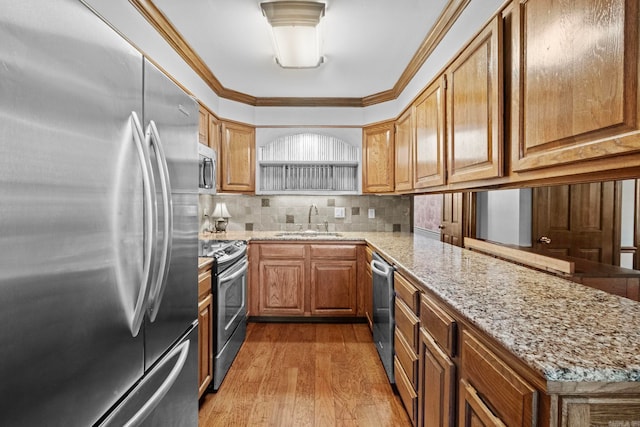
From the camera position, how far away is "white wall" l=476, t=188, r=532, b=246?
1.77 m

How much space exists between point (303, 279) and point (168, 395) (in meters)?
2.34

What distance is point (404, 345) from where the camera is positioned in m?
1.97

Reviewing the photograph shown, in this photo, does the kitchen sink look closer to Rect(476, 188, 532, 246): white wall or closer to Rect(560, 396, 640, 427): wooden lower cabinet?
Rect(476, 188, 532, 246): white wall

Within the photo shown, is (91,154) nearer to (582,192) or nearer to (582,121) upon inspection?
(582,121)

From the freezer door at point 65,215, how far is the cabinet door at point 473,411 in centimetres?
99

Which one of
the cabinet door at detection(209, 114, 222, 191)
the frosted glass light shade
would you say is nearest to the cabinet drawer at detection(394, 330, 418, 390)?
the cabinet door at detection(209, 114, 222, 191)

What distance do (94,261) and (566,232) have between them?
1.72m

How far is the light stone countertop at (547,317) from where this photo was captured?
749mm

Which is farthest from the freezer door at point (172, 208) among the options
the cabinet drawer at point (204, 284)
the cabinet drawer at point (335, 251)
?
the cabinet drawer at point (335, 251)

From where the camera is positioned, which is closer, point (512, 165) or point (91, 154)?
point (91, 154)

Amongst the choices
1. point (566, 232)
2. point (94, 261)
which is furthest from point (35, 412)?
point (566, 232)

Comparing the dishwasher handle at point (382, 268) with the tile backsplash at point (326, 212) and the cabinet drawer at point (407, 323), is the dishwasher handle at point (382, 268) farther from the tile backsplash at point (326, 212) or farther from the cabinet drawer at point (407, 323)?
the tile backsplash at point (326, 212)

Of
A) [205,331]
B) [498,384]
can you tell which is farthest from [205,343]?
[498,384]

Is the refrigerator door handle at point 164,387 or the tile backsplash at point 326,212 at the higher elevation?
the tile backsplash at point 326,212
